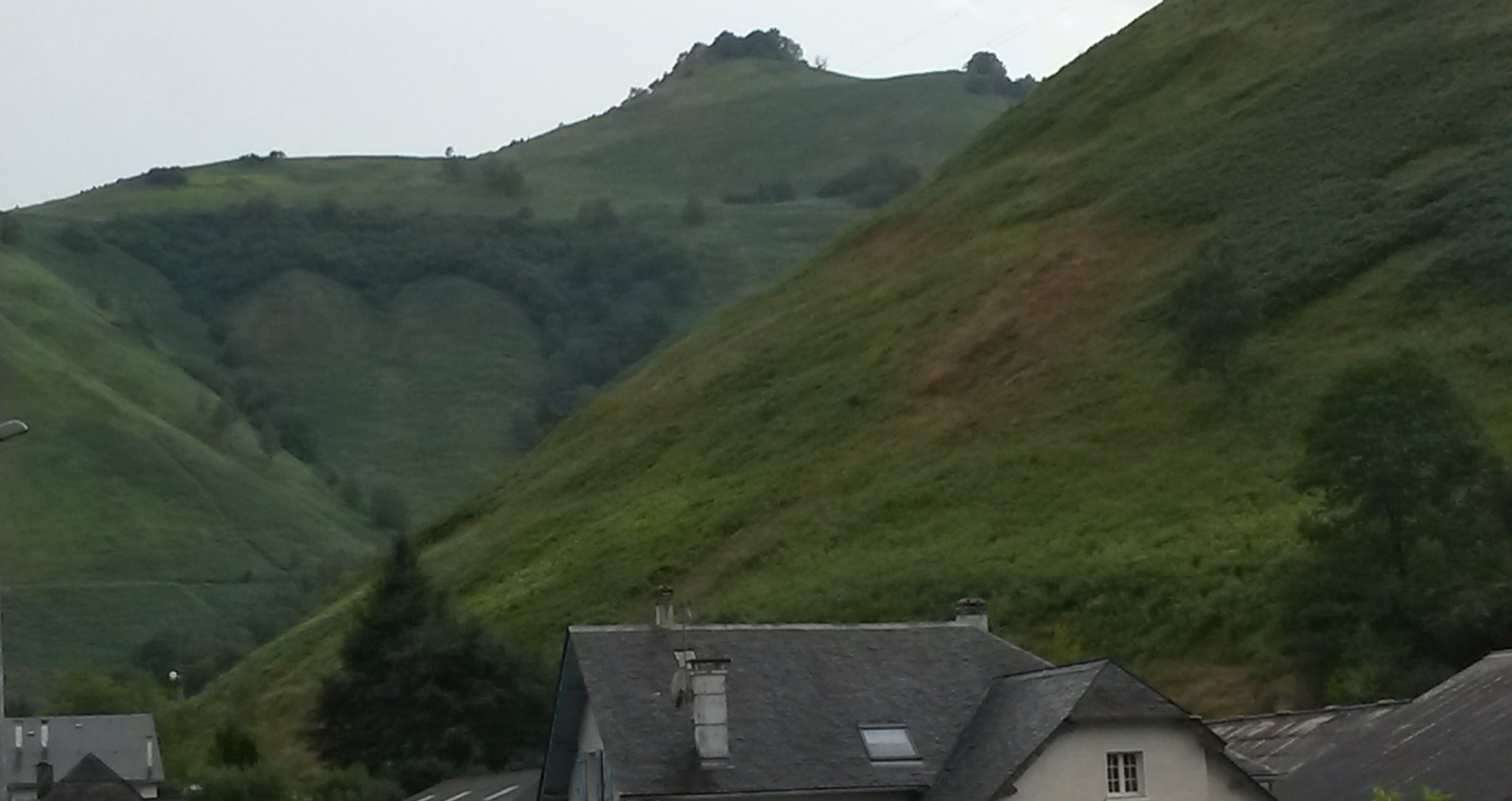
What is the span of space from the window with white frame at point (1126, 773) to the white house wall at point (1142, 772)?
0.05 metres

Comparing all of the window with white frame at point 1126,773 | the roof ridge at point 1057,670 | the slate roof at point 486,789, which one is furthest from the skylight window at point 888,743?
the slate roof at point 486,789

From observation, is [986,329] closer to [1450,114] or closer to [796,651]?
[1450,114]

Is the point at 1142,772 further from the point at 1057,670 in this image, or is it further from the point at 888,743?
the point at 888,743

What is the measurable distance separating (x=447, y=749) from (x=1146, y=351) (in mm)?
40636

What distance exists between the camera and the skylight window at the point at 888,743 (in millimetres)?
34719

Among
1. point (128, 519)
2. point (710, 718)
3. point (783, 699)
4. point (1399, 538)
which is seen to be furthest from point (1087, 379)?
point (128, 519)

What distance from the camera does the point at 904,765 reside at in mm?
34688

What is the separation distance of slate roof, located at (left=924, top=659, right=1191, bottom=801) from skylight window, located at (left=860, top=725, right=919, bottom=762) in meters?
0.70

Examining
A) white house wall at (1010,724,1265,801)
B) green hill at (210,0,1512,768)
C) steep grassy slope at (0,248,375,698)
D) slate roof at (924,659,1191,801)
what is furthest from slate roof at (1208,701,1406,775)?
steep grassy slope at (0,248,375,698)

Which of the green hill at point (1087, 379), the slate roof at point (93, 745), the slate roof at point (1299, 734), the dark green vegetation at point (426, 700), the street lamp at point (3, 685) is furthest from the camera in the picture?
the slate roof at point (93, 745)

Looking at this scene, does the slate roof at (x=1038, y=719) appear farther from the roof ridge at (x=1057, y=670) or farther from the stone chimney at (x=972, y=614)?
the stone chimney at (x=972, y=614)

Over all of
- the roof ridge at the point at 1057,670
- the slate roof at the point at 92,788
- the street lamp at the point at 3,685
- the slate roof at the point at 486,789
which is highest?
the slate roof at the point at 92,788

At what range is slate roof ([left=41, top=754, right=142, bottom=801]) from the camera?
220ft

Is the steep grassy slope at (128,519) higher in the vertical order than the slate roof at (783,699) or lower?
higher
